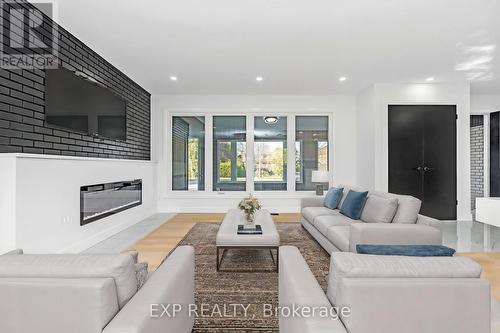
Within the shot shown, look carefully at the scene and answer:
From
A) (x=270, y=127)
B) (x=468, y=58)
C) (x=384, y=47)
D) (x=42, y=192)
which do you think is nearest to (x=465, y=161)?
(x=468, y=58)

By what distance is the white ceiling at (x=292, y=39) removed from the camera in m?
3.04

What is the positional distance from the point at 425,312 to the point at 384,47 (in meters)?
3.98

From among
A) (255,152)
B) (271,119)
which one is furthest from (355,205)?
(271,119)

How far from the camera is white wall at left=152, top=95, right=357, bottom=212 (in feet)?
22.4

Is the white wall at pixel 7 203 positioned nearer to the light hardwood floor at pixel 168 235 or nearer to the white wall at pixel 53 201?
the white wall at pixel 53 201

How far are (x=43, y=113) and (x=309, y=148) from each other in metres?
5.46

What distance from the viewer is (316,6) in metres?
3.00

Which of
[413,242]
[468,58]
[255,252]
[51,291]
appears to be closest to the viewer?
[51,291]

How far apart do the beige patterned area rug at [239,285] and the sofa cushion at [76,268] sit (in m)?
1.02

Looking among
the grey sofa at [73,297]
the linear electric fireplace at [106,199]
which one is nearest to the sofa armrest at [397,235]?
the grey sofa at [73,297]

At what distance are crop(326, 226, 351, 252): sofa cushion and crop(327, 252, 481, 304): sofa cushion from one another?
1.73 m

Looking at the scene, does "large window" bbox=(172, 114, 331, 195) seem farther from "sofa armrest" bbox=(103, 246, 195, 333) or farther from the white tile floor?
"sofa armrest" bbox=(103, 246, 195, 333)

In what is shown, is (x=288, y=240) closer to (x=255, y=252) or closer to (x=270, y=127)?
(x=255, y=252)

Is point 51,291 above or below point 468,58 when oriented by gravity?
below
